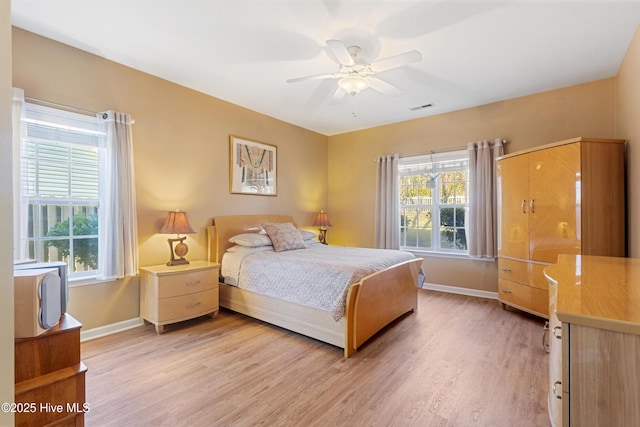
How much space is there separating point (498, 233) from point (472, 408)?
8.24 ft

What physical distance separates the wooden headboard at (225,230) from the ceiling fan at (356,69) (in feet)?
6.55

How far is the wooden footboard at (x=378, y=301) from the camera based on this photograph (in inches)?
94.0

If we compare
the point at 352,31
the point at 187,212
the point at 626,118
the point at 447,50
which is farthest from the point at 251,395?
the point at 626,118

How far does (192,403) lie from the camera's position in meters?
1.80

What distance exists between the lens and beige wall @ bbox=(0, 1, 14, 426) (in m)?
0.77

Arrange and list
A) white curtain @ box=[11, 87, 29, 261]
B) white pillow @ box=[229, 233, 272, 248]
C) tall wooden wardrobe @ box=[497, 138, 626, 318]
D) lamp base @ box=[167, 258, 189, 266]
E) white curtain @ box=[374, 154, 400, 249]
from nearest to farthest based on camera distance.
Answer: white curtain @ box=[11, 87, 29, 261], tall wooden wardrobe @ box=[497, 138, 626, 318], lamp base @ box=[167, 258, 189, 266], white pillow @ box=[229, 233, 272, 248], white curtain @ box=[374, 154, 400, 249]

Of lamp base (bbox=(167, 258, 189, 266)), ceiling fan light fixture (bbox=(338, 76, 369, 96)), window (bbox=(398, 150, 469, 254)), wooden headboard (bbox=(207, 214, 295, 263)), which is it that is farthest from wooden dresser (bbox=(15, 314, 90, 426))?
window (bbox=(398, 150, 469, 254))

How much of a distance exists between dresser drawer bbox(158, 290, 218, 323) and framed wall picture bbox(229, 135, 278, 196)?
1.47 metres

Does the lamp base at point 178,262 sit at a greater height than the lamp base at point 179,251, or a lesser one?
lesser

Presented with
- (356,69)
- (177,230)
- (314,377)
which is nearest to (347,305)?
(314,377)

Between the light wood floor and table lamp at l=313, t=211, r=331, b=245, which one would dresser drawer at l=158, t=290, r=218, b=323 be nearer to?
the light wood floor

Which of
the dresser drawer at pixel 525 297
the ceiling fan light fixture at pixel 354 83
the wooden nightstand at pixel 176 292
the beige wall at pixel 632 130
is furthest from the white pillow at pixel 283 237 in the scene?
the beige wall at pixel 632 130

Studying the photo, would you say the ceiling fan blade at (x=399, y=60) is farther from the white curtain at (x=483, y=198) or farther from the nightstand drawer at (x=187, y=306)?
the nightstand drawer at (x=187, y=306)

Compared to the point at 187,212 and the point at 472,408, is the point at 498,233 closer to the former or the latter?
the point at 472,408
